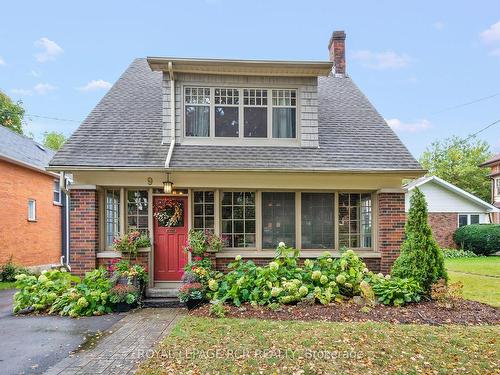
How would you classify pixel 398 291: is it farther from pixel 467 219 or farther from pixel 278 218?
pixel 467 219

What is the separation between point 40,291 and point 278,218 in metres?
5.25

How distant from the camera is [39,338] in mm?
5348

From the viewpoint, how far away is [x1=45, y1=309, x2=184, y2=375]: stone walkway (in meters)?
4.21

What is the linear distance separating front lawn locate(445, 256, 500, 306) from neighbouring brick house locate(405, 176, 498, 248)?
643 cm

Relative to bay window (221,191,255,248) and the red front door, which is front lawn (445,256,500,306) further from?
the red front door

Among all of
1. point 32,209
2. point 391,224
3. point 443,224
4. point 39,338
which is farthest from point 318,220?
point 443,224

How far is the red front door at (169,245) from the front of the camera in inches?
314

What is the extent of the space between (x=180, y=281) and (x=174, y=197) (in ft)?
6.33

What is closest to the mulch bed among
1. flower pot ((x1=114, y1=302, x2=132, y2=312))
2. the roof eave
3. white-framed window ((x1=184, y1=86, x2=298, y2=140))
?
flower pot ((x1=114, y1=302, x2=132, y2=312))

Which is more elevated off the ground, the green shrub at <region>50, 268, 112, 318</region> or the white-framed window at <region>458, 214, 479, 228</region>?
the white-framed window at <region>458, 214, 479, 228</region>

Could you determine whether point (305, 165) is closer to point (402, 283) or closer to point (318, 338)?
point (402, 283)

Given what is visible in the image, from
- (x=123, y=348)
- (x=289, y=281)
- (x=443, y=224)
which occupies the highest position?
(x=443, y=224)

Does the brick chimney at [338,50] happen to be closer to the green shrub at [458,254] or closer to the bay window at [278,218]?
the bay window at [278,218]

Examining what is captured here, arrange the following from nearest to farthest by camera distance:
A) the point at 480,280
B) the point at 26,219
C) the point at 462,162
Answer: the point at 480,280 → the point at 26,219 → the point at 462,162
